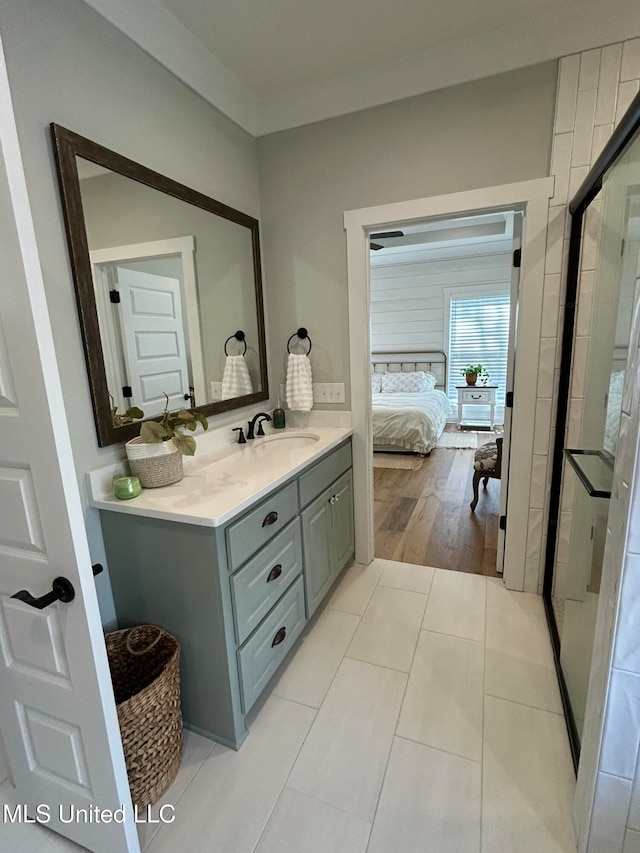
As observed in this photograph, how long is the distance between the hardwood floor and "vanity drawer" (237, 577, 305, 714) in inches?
41.5

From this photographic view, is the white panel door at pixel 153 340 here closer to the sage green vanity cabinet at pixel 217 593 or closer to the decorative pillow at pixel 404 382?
the sage green vanity cabinet at pixel 217 593

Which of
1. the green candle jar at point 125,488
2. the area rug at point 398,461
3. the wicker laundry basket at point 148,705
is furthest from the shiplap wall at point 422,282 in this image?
the wicker laundry basket at point 148,705

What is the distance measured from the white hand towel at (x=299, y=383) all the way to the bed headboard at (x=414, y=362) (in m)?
4.02

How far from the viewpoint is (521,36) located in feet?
5.89

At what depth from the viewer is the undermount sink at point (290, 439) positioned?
2287 mm

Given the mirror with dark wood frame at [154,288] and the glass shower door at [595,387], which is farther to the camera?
the mirror with dark wood frame at [154,288]

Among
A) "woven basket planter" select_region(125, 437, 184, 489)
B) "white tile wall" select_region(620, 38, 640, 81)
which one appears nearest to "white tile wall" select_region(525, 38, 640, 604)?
"white tile wall" select_region(620, 38, 640, 81)

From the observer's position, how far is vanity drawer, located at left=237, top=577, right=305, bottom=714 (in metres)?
1.47

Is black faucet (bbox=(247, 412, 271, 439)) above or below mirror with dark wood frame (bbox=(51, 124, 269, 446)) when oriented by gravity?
below

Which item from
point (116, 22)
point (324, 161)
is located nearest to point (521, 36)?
point (324, 161)

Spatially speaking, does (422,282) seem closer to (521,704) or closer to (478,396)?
(478,396)

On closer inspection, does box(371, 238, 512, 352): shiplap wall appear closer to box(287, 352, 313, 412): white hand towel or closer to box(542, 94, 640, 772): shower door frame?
box(287, 352, 313, 412): white hand towel

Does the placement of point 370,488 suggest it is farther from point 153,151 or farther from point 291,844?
point 153,151

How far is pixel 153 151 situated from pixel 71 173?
466 mm
